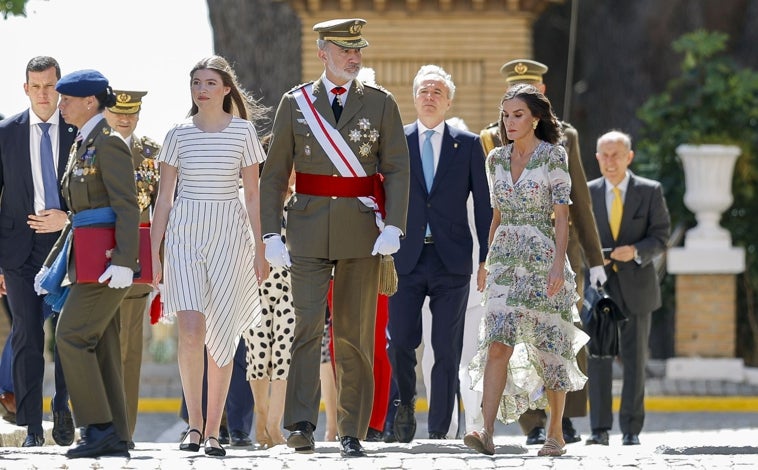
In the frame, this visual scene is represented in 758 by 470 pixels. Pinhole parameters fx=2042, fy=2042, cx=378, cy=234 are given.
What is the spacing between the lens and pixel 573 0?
21.9 m

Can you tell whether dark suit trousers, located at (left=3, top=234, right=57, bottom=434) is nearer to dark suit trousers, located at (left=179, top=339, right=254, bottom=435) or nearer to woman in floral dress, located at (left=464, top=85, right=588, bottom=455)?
dark suit trousers, located at (left=179, top=339, right=254, bottom=435)

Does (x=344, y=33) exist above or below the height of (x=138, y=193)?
above

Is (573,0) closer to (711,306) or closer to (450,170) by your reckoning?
(711,306)

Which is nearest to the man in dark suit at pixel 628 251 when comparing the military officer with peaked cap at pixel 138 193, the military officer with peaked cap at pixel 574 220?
the military officer with peaked cap at pixel 574 220

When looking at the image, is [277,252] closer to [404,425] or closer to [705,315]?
[404,425]

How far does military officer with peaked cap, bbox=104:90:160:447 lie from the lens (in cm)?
1096

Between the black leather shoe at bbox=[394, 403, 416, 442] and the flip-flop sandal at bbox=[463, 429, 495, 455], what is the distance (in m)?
1.72

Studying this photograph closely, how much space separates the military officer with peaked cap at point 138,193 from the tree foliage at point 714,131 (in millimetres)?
8205

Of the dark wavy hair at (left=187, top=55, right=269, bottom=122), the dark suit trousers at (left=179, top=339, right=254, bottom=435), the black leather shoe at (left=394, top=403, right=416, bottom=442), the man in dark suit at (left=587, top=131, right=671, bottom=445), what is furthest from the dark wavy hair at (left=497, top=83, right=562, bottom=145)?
the man in dark suit at (left=587, top=131, right=671, bottom=445)

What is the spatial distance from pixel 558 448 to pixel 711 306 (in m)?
8.14

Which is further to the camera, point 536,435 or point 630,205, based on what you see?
point 630,205

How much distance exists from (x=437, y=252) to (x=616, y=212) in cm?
173

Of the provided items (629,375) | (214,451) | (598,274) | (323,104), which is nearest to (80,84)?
(323,104)

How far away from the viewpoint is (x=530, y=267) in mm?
9766
